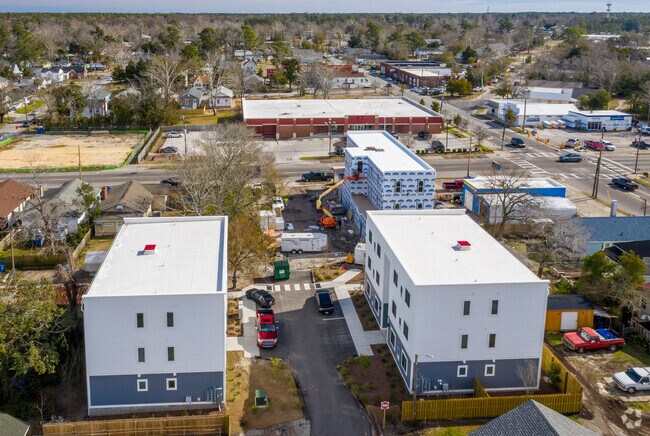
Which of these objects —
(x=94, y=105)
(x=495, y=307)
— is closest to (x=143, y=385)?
(x=495, y=307)

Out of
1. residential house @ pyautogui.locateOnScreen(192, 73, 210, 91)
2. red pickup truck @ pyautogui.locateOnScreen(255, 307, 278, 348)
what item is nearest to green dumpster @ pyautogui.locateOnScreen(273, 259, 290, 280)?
red pickup truck @ pyautogui.locateOnScreen(255, 307, 278, 348)

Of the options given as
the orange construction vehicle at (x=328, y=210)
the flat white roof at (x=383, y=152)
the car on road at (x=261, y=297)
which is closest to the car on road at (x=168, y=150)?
the flat white roof at (x=383, y=152)

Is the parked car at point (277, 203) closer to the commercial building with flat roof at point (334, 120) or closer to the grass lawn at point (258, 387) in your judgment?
the grass lawn at point (258, 387)

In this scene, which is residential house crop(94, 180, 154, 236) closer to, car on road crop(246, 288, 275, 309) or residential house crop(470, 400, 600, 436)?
car on road crop(246, 288, 275, 309)

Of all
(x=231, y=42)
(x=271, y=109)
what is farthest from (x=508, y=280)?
(x=231, y=42)

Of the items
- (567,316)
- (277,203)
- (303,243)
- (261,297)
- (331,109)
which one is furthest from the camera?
(331,109)

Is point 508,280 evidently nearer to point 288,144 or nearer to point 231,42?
point 288,144

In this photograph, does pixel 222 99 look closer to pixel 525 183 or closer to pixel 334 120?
pixel 334 120
